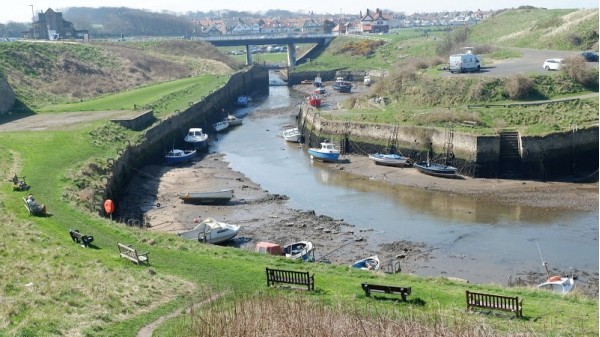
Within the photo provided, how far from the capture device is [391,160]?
160ft

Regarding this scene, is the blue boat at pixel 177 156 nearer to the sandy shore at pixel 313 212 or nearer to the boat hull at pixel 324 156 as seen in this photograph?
the sandy shore at pixel 313 212

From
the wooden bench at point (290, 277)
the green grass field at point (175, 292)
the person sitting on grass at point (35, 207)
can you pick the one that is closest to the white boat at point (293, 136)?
the green grass field at point (175, 292)

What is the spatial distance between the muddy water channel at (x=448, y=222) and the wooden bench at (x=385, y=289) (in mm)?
8758

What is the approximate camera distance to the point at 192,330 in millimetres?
17906

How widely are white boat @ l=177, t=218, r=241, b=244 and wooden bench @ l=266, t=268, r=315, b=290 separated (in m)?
10.9

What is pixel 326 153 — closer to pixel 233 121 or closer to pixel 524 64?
pixel 233 121

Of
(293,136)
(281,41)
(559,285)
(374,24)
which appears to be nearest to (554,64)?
(293,136)

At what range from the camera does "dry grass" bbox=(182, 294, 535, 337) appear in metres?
16.8

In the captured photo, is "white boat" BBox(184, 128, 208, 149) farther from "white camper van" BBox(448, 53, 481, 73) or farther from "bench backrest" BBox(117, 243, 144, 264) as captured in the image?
"bench backrest" BBox(117, 243, 144, 264)

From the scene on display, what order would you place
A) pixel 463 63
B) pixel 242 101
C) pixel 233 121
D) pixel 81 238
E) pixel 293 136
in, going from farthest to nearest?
pixel 242 101
pixel 233 121
pixel 463 63
pixel 293 136
pixel 81 238

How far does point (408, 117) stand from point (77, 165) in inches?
935

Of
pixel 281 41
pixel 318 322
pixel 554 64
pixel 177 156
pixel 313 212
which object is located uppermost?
pixel 554 64

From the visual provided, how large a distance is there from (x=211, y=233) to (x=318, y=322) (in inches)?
635

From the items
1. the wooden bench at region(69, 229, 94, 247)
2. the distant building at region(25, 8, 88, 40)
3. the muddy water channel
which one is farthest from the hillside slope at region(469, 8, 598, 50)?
the distant building at region(25, 8, 88, 40)
